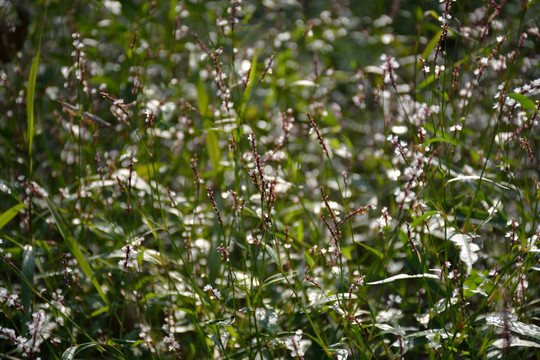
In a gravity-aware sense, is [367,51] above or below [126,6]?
below

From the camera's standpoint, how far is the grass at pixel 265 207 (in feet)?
4.33

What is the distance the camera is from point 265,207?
5.18 ft

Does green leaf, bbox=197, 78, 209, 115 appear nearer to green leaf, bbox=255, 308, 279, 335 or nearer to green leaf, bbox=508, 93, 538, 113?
green leaf, bbox=255, 308, 279, 335

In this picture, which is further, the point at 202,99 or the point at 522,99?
the point at 202,99

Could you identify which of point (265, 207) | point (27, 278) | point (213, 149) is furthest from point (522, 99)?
point (27, 278)

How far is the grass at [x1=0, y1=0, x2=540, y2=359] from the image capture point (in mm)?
1319

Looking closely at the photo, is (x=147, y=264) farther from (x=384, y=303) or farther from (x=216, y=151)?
(x=384, y=303)

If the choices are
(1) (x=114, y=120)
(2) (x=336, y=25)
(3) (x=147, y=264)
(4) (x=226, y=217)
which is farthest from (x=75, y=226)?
(2) (x=336, y=25)

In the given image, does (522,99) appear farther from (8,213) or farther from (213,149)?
(8,213)

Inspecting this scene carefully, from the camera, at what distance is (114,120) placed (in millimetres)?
2701

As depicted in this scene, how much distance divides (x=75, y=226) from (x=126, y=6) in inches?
41.7

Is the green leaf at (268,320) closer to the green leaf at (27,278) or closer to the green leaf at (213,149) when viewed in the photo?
the green leaf at (27,278)

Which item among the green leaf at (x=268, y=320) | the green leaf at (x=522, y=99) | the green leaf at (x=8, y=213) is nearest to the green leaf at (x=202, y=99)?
the green leaf at (x=8, y=213)

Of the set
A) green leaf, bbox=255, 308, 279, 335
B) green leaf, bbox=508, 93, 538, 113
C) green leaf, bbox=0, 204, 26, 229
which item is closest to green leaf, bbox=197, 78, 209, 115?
green leaf, bbox=0, 204, 26, 229
